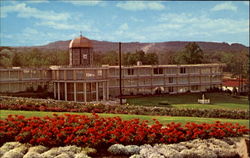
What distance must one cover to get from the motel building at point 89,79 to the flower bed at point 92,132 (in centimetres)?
2843

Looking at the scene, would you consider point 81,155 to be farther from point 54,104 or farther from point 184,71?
point 184,71

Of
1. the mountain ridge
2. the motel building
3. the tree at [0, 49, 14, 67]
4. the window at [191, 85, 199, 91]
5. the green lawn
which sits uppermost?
the mountain ridge

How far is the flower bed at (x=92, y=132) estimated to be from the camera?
12.6 m

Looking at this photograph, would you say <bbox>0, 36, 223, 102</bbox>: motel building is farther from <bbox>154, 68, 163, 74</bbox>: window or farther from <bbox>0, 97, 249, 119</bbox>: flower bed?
<bbox>0, 97, 249, 119</bbox>: flower bed

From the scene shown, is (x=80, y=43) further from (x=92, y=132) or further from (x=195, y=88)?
(x=92, y=132)

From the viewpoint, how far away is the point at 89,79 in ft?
140

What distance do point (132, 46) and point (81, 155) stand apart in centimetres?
16004

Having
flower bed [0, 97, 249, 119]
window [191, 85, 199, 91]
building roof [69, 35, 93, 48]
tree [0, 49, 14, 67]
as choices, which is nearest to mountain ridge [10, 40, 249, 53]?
tree [0, 49, 14, 67]

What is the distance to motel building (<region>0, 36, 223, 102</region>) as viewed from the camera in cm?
4250

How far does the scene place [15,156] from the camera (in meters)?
11.7

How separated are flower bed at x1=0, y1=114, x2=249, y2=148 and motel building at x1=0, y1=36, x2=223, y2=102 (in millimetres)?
28426

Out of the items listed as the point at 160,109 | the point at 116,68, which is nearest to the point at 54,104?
the point at 160,109

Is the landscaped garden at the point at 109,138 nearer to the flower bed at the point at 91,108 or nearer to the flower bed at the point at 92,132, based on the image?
the flower bed at the point at 92,132

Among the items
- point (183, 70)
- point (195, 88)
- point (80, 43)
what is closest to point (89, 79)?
point (80, 43)
